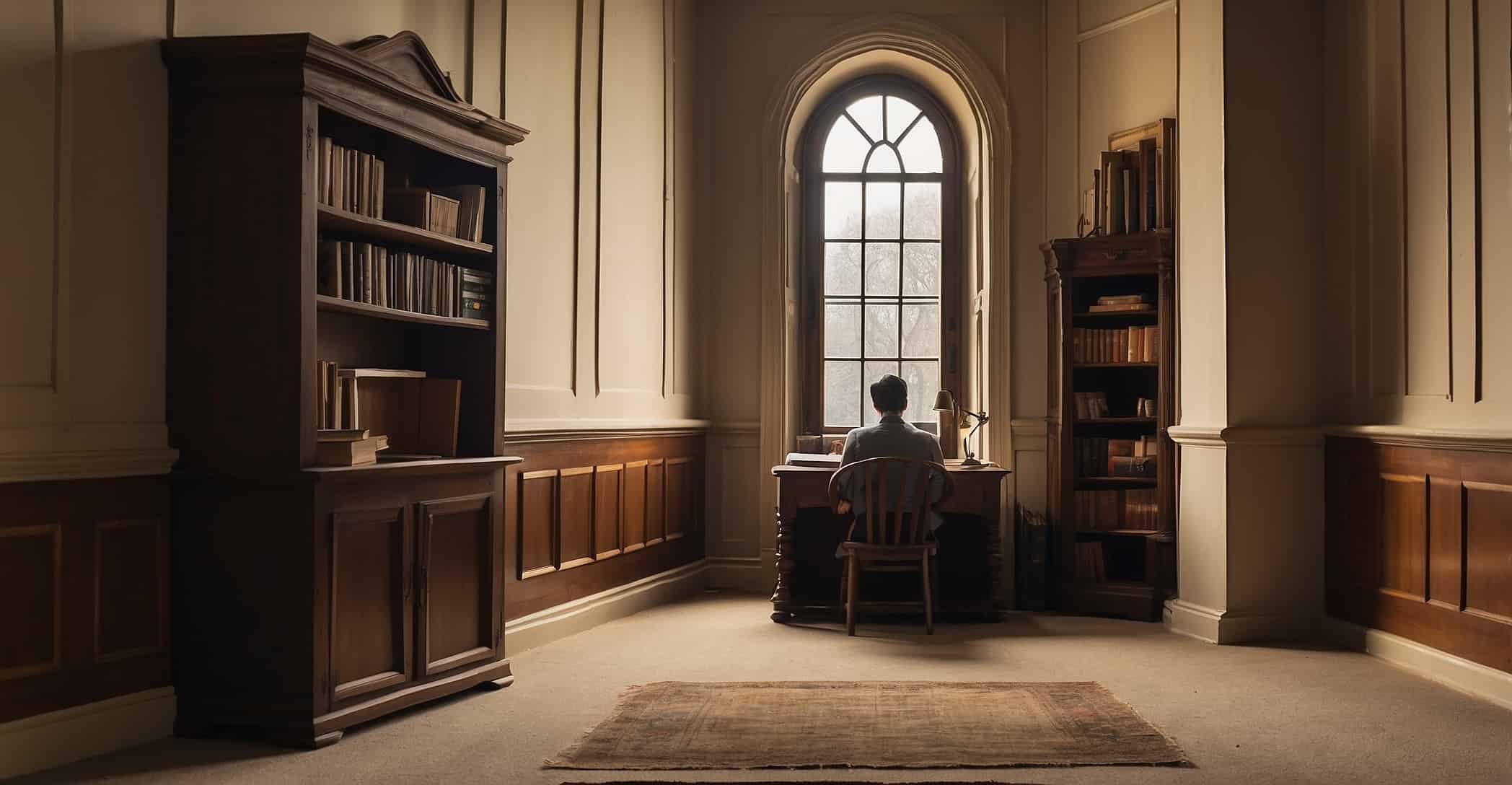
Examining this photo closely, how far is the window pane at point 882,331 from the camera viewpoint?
790cm

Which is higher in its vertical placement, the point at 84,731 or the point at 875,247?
the point at 875,247

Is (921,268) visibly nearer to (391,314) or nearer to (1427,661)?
(1427,661)

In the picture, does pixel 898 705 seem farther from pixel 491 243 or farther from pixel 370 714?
pixel 491 243

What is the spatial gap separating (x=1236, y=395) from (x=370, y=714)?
412cm

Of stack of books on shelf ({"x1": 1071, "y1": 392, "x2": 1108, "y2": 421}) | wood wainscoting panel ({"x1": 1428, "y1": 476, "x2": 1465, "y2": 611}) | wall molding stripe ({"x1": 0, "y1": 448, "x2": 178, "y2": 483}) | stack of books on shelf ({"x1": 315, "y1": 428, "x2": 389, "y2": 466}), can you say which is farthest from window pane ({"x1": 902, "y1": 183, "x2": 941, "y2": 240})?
wall molding stripe ({"x1": 0, "y1": 448, "x2": 178, "y2": 483})

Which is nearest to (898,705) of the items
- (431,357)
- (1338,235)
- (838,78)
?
(431,357)

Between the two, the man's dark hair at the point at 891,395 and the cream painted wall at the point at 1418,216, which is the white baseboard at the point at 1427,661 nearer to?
the cream painted wall at the point at 1418,216

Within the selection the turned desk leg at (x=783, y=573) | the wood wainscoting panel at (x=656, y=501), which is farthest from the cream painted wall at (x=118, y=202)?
the turned desk leg at (x=783, y=573)

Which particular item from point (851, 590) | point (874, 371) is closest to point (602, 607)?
point (851, 590)

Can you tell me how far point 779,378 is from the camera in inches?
297

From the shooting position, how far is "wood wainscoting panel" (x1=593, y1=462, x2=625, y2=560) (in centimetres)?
614

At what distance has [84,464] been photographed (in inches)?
139

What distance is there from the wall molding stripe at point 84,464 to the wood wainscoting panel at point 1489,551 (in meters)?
4.70

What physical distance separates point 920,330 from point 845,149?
1.29 m
